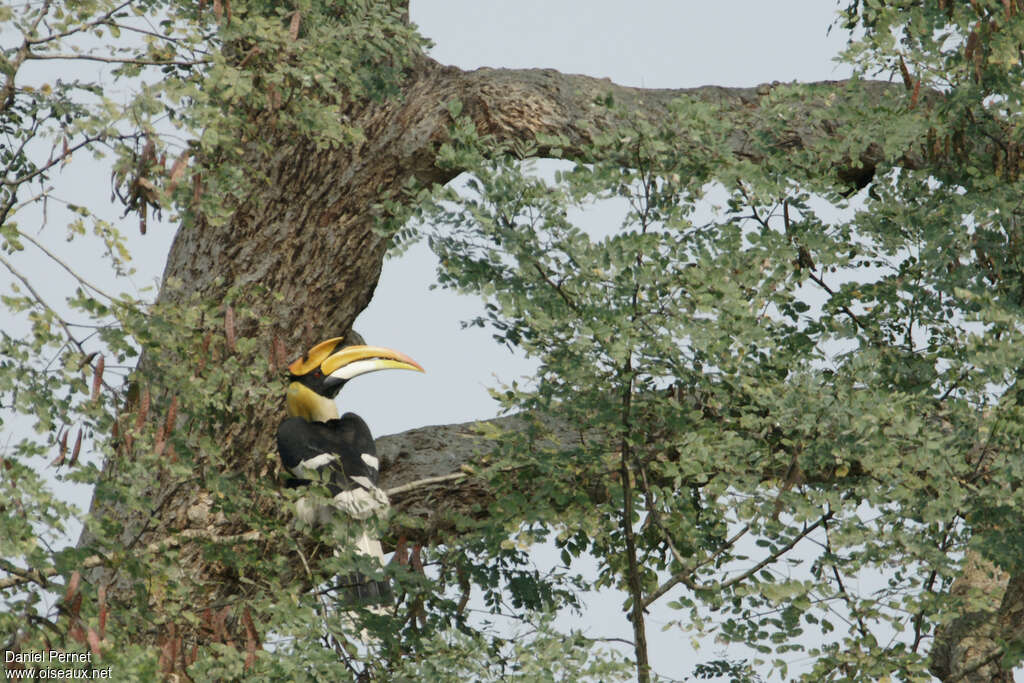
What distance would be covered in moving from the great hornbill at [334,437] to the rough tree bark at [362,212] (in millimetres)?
276

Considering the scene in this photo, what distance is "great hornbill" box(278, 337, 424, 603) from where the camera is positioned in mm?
6199

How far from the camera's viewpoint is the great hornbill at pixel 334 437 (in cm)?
620

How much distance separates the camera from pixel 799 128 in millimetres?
7719

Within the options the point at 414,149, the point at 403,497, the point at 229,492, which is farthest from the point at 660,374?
the point at 414,149

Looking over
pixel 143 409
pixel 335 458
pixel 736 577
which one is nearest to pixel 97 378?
pixel 143 409

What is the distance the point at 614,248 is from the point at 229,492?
1.81 m

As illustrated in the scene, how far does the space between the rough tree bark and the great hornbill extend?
0.91 feet

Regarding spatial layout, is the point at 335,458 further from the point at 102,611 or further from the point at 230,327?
the point at 102,611

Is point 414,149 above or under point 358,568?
above

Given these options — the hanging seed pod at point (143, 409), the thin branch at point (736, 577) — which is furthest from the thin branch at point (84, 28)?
the thin branch at point (736, 577)

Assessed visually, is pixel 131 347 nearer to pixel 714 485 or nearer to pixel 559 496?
A: pixel 559 496

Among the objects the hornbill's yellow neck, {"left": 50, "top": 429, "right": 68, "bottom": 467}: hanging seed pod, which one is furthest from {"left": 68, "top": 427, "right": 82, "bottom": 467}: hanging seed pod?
the hornbill's yellow neck

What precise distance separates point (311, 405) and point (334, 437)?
365mm

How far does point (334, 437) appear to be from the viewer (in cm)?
666
